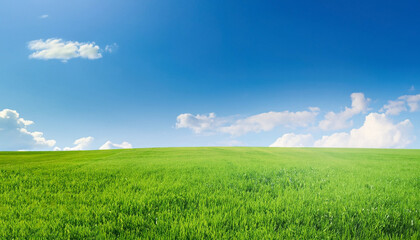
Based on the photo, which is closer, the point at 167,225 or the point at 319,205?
the point at 167,225

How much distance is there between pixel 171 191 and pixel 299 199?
383 cm

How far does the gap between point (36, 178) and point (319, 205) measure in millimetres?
11098

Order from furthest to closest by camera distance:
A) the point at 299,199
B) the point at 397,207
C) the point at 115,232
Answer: the point at 299,199, the point at 397,207, the point at 115,232

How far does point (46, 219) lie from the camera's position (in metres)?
5.14

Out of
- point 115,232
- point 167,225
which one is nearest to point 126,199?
point 115,232

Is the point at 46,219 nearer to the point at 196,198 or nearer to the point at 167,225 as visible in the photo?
the point at 167,225

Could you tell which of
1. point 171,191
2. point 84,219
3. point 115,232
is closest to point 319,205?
point 171,191

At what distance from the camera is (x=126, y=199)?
6.23 m

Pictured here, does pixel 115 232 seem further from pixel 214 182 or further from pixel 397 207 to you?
pixel 397 207

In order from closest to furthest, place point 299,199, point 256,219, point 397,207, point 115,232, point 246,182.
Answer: point 115,232 → point 256,219 → point 397,207 → point 299,199 → point 246,182

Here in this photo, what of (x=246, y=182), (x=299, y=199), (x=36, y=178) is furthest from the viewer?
(x=36, y=178)

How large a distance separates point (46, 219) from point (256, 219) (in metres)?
4.84

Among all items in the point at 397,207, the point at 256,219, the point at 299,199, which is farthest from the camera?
the point at 299,199

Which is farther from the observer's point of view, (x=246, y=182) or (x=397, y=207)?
(x=246, y=182)
